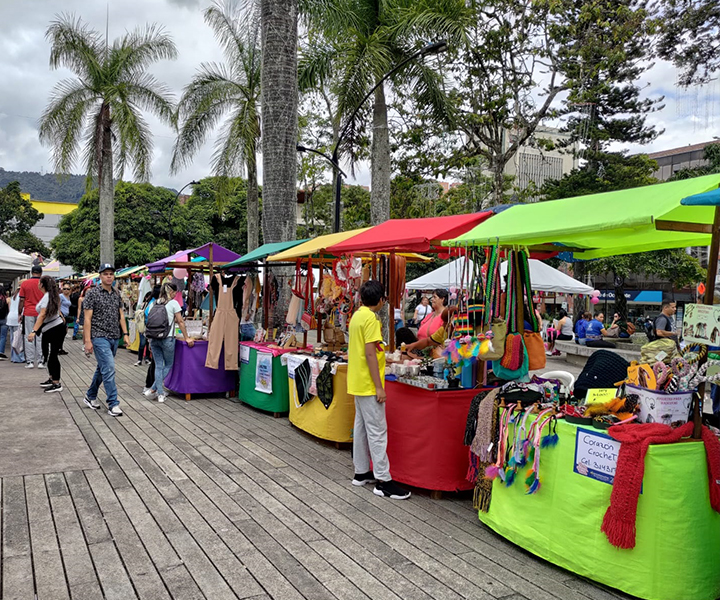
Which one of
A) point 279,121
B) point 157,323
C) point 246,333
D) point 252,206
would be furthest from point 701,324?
point 252,206

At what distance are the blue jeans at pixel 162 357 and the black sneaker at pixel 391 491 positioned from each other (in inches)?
192

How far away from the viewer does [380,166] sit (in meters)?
14.5

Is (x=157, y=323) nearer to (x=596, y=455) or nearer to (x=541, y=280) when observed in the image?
(x=596, y=455)

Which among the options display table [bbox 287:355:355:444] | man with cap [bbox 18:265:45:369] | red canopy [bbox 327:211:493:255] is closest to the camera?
red canopy [bbox 327:211:493:255]

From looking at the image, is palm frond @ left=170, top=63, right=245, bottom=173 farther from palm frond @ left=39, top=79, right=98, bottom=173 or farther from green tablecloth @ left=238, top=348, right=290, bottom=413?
green tablecloth @ left=238, top=348, right=290, bottom=413

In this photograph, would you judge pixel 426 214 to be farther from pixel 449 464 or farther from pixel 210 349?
pixel 449 464

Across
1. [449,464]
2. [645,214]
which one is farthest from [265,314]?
[645,214]

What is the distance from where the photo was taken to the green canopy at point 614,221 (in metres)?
3.50

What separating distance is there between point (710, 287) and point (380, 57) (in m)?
11.9

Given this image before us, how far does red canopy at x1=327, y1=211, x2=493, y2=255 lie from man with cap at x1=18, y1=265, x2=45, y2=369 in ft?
24.2

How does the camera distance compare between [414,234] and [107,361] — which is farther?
[107,361]

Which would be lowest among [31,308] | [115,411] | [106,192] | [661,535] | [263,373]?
[115,411]

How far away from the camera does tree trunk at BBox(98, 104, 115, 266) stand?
20.5 m

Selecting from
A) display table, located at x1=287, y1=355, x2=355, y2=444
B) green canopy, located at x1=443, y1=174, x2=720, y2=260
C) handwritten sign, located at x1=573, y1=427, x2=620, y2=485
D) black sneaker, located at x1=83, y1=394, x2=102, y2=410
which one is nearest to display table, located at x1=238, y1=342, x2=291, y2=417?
display table, located at x1=287, y1=355, x2=355, y2=444
